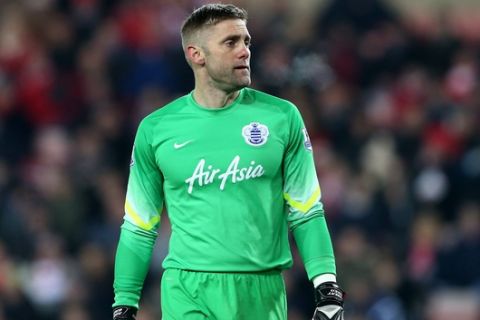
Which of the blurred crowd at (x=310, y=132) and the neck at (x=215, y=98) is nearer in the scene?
the neck at (x=215, y=98)

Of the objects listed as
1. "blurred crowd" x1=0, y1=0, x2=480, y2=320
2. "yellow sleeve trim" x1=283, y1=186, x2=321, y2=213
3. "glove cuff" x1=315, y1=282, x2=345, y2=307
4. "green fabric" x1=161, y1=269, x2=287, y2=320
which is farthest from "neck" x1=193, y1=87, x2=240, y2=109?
"blurred crowd" x1=0, y1=0, x2=480, y2=320

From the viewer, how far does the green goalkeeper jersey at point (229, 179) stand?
6453 millimetres

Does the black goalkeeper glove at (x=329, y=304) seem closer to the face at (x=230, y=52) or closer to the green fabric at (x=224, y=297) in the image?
the green fabric at (x=224, y=297)

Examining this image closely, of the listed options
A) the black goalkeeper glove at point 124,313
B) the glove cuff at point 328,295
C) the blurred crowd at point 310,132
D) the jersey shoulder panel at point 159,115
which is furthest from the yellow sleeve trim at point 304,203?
the blurred crowd at point 310,132

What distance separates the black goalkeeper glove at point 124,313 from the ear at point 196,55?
1284 mm

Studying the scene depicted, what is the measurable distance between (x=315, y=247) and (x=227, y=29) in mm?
1157

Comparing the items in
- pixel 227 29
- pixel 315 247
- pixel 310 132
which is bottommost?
pixel 310 132

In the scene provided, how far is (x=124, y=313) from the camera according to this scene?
664 cm

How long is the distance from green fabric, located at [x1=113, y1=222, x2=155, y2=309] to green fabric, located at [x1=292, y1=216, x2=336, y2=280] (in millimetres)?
797

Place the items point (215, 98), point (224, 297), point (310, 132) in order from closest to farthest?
point (224, 297)
point (215, 98)
point (310, 132)

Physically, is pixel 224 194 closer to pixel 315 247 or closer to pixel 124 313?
pixel 315 247

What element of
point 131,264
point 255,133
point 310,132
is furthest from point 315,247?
point 310,132

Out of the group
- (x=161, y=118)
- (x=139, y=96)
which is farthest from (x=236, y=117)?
(x=139, y=96)

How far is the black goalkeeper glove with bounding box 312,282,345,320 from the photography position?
6273mm
